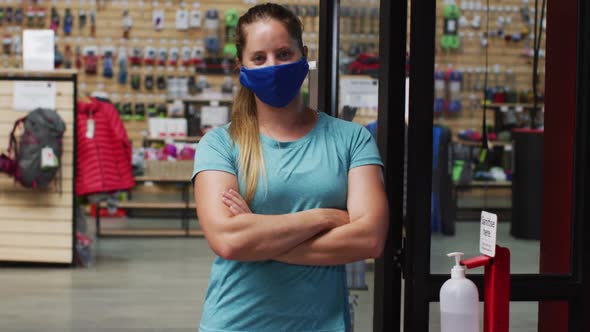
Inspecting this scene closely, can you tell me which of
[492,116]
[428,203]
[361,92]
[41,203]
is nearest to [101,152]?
[41,203]

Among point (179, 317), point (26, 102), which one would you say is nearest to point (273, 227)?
point (179, 317)

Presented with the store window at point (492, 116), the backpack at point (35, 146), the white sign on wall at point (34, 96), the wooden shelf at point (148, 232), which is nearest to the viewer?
the backpack at point (35, 146)

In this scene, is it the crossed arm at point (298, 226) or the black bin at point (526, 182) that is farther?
the black bin at point (526, 182)

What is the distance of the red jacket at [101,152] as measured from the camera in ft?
24.1

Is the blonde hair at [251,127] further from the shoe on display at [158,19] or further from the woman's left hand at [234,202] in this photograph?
the shoe on display at [158,19]

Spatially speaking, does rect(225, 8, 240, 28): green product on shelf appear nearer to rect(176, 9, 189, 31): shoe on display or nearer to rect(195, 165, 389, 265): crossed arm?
rect(176, 9, 189, 31): shoe on display

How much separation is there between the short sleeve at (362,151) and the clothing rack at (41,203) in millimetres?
5583

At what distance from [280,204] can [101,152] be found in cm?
569

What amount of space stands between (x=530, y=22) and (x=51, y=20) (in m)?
6.67

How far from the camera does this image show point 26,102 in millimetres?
7207

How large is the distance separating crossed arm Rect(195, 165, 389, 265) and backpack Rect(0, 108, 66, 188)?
531 centimetres

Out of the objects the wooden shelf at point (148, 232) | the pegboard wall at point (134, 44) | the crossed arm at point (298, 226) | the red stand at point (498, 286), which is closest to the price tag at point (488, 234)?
the red stand at point (498, 286)

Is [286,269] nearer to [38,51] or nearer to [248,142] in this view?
[248,142]

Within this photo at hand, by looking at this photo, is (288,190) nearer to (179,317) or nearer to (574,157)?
(574,157)
